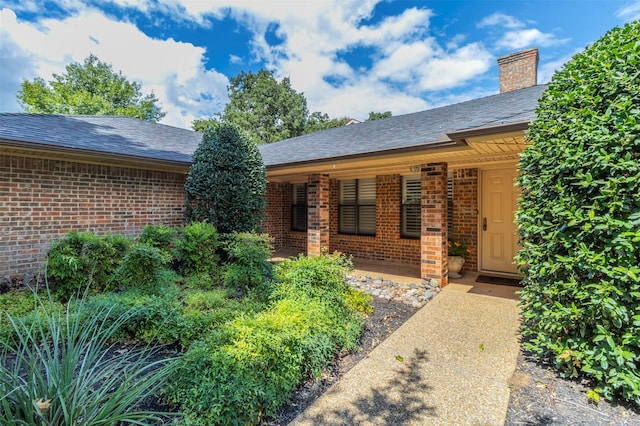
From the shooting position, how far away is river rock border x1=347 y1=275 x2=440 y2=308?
506cm

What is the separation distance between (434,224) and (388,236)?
2.43m

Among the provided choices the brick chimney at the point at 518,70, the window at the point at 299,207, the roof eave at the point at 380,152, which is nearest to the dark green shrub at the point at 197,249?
the roof eave at the point at 380,152

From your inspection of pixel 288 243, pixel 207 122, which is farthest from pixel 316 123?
pixel 288 243

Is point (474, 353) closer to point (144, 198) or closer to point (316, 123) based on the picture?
point (144, 198)

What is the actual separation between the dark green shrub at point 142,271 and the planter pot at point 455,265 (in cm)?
566

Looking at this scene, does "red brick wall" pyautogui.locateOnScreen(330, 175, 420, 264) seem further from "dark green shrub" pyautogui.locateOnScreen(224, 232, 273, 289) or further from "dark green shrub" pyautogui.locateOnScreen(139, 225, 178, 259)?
"dark green shrub" pyautogui.locateOnScreen(139, 225, 178, 259)

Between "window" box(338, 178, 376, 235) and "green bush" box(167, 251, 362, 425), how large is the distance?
17.4ft

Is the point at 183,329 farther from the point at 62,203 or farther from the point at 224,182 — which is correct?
the point at 62,203

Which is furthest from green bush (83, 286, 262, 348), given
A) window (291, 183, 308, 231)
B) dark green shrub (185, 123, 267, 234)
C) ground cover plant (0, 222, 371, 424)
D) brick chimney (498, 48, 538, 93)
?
brick chimney (498, 48, 538, 93)

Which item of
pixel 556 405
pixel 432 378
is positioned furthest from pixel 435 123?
pixel 556 405

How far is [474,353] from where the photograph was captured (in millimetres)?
3234

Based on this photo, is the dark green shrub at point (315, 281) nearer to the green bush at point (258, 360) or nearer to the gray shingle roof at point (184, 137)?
the green bush at point (258, 360)

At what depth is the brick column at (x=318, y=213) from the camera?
7414 mm

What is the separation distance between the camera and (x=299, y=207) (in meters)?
10.5
